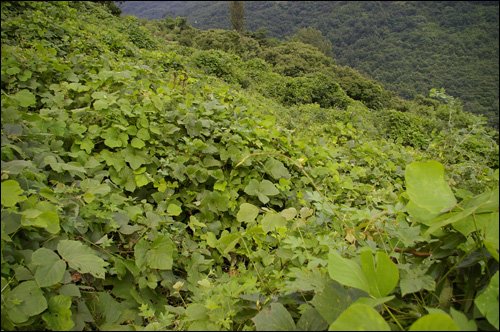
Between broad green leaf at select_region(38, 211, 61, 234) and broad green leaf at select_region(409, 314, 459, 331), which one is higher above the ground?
broad green leaf at select_region(409, 314, 459, 331)

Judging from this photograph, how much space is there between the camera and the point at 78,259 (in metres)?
1.08

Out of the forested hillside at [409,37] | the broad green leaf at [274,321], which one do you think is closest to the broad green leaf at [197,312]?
the broad green leaf at [274,321]

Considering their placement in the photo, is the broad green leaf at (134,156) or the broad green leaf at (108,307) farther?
the broad green leaf at (134,156)

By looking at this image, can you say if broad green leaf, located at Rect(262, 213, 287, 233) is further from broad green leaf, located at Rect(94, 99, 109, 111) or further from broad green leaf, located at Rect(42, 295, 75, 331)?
broad green leaf, located at Rect(94, 99, 109, 111)

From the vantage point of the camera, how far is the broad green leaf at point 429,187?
0.68 m

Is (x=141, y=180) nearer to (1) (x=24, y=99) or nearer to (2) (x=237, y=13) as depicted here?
(1) (x=24, y=99)

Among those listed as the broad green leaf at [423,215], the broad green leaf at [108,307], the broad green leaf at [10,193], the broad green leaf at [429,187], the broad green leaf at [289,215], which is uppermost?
the broad green leaf at [429,187]

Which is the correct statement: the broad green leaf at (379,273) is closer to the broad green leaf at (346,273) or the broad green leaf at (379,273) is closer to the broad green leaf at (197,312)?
the broad green leaf at (346,273)

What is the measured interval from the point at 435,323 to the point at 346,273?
193 mm

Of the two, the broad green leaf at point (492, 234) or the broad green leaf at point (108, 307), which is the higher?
the broad green leaf at point (492, 234)

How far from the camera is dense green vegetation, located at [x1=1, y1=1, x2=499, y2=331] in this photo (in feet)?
2.27

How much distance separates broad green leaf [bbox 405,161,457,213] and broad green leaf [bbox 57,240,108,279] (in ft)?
3.67

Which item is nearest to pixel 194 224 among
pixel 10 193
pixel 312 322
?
pixel 10 193

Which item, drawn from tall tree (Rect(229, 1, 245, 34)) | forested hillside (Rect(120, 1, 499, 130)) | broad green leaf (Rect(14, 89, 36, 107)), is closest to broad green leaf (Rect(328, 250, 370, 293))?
broad green leaf (Rect(14, 89, 36, 107))
